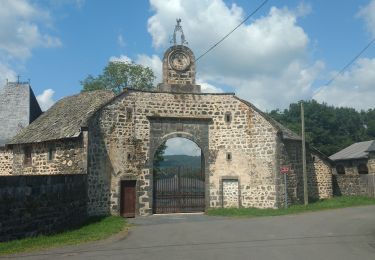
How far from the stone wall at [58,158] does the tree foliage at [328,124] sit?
155 feet

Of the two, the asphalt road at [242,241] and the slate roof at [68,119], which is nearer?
the asphalt road at [242,241]

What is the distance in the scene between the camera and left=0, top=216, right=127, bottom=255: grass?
1116cm

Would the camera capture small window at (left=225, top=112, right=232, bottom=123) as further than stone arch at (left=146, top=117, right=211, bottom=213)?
Yes

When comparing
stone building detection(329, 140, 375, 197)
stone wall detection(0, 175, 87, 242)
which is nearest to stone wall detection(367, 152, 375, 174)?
stone building detection(329, 140, 375, 197)

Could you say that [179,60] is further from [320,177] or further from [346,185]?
[346,185]

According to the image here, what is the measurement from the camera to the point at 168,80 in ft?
76.1

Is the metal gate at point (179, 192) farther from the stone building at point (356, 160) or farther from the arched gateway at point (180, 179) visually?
the stone building at point (356, 160)

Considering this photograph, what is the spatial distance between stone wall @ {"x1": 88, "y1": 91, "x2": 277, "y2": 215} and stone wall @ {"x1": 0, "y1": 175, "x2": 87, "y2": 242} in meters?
3.80

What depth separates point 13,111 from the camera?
28.1 meters

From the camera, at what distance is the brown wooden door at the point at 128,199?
A: 2066 cm

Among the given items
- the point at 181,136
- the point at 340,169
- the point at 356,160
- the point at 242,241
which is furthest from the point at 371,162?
the point at 242,241

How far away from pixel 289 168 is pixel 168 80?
338 inches

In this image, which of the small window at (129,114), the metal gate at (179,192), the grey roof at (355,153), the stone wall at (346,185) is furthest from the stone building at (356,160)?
the small window at (129,114)

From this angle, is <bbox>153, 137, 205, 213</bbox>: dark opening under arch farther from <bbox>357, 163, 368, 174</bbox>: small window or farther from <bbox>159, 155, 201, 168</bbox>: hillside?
<bbox>357, 163, 368, 174</bbox>: small window
